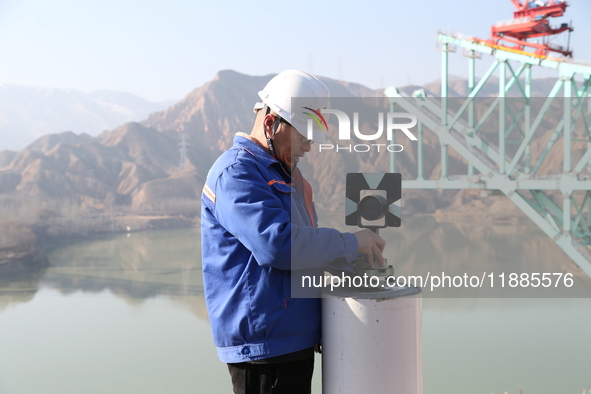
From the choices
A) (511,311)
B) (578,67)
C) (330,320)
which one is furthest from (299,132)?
(511,311)

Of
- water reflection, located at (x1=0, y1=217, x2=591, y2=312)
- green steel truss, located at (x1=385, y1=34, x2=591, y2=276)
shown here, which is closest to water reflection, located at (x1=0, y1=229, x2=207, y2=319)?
water reflection, located at (x1=0, y1=217, x2=591, y2=312)

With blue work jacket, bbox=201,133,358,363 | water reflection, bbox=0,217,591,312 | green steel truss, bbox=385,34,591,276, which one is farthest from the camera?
water reflection, bbox=0,217,591,312

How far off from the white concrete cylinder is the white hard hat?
16.2 inches

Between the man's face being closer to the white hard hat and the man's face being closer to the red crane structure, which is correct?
the white hard hat

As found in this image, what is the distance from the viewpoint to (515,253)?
14.6 metres

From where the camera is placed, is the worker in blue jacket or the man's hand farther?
the man's hand

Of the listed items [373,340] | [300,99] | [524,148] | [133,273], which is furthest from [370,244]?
[133,273]

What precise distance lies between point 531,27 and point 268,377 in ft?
28.8

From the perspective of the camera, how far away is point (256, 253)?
49.6 inches

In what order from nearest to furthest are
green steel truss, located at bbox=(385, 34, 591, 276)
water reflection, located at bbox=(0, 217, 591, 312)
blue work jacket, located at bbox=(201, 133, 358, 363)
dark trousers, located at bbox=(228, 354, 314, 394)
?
blue work jacket, located at bbox=(201, 133, 358, 363) < dark trousers, located at bbox=(228, 354, 314, 394) < green steel truss, located at bbox=(385, 34, 591, 276) < water reflection, located at bbox=(0, 217, 591, 312)

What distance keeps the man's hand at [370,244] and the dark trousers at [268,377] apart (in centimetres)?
31

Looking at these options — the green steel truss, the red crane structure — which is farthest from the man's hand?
the red crane structure

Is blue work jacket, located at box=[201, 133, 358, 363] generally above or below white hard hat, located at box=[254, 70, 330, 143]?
below

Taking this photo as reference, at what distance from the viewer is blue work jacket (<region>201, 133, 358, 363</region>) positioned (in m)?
1.25
